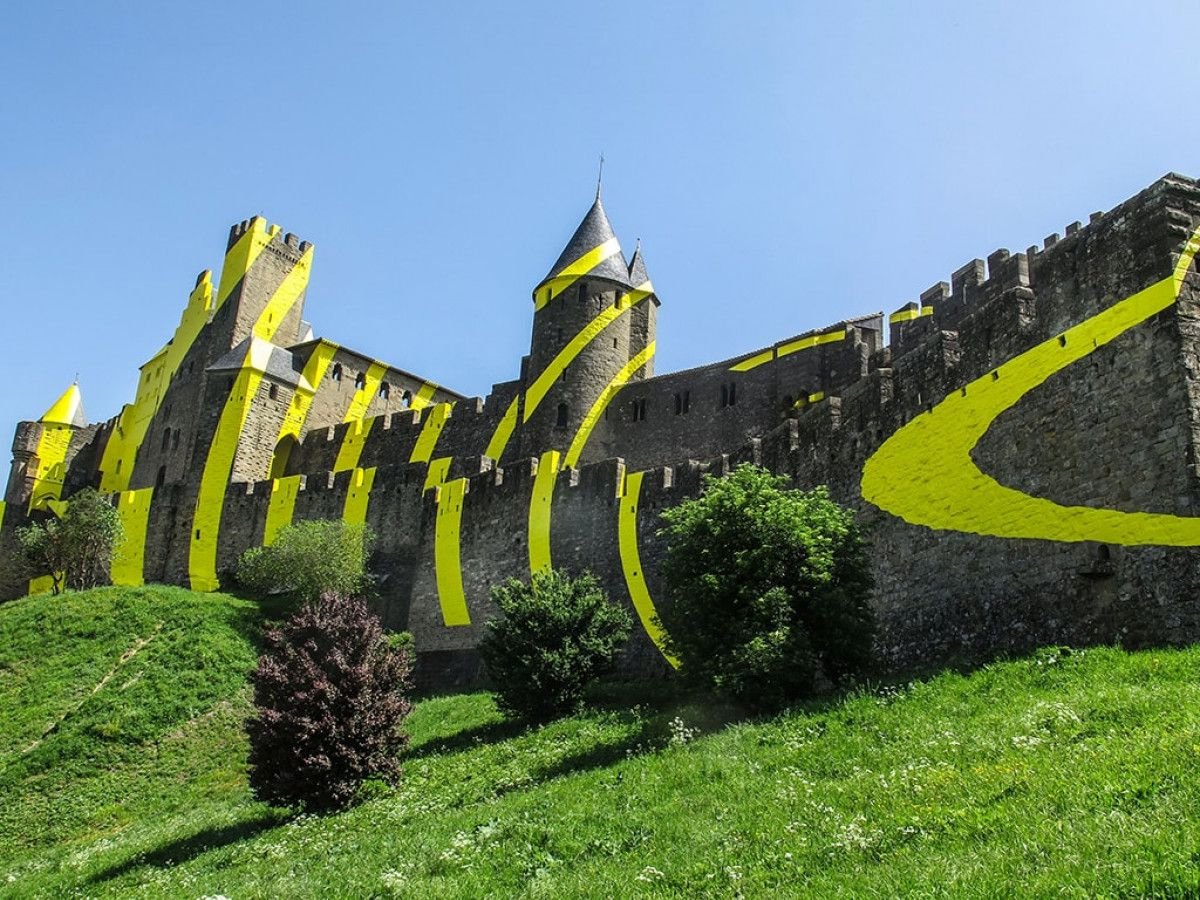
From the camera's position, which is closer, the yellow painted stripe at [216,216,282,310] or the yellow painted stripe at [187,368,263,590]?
the yellow painted stripe at [187,368,263,590]

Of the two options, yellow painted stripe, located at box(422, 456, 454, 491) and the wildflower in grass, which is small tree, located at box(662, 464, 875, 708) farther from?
yellow painted stripe, located at box(422, 456, 454, 491)

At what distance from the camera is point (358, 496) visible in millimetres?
35469

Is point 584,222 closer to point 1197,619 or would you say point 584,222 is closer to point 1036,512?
point 1036,512

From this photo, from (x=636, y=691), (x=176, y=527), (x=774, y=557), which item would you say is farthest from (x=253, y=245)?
(x=774, y=557)

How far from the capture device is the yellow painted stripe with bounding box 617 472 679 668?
24.0m

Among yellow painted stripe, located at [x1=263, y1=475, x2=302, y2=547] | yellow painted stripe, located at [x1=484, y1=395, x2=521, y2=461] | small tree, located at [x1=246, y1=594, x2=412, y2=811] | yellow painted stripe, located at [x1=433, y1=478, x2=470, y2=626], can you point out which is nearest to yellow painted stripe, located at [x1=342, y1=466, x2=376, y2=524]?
yellow painted stripe, located at [x1=263, y1=475, x2=302, y2=547]

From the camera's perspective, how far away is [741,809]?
10109 mm

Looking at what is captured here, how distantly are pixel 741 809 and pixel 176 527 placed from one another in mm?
33930

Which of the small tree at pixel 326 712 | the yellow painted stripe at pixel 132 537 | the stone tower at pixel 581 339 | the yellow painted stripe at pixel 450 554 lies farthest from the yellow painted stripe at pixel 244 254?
the small tree at pixel 326 712

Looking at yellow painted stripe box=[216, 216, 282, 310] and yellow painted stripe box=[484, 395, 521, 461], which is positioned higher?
yellow painted stripe box=[216, 216, 282, 310]

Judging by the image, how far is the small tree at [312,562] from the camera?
101 feet

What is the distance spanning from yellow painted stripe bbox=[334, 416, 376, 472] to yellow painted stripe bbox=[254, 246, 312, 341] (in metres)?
7.36

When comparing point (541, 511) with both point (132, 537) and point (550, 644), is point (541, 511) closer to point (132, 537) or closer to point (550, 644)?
point (550, 644)

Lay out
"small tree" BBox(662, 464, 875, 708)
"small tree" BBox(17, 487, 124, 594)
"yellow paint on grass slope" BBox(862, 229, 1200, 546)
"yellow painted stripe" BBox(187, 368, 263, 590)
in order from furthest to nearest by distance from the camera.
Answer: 1. "yellow painted stripe" BBox(187, 368, 263, 590)
2. "small tree" BBox(17, 487, 124, 594)
3. "small tree" BBox(662, 464, 875, 708)
4. "yellow paint on grass slope" BBox(862, 229, 1200, 546)
